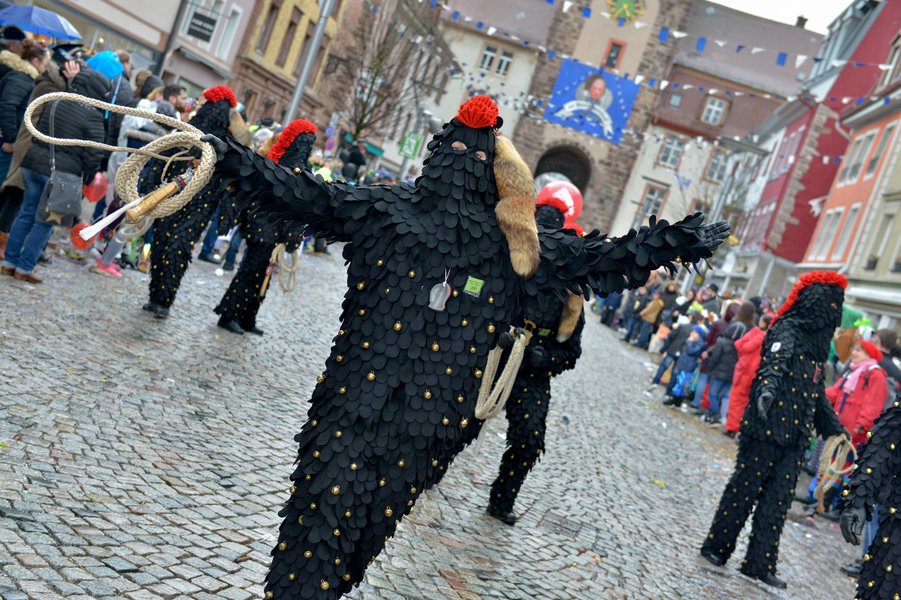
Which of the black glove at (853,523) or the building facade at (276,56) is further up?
the building facade at (276,56)

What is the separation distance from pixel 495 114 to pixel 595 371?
49.6ft

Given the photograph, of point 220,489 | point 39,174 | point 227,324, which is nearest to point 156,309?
point 227,324

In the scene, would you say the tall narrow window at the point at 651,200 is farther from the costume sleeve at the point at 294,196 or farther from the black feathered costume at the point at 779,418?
the costume sleeve at the point at 294,196

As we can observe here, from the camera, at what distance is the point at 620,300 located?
3194cm

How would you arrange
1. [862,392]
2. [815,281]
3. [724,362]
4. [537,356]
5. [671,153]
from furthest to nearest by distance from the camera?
[671,153]
[724,362]
[862,392]
[815,281]
[537,356]

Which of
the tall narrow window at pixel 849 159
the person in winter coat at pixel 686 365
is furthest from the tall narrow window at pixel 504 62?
the person in winter coat at pixel 686 365

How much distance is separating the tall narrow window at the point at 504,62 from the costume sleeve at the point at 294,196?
56048 millimetres

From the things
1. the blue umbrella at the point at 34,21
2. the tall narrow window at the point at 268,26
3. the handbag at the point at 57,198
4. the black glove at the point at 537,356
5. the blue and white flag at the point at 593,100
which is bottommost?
the handbag at the point at 57,198

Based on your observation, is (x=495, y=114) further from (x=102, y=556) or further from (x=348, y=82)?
(x=348, y=82)

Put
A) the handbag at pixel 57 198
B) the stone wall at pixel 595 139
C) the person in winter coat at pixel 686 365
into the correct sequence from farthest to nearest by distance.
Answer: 1. the stone wall at pixel 595 139
2. the person in winter coat at pixel 686 365
3. the handbag at pixel 57 198

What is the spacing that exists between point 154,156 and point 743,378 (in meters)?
8.65

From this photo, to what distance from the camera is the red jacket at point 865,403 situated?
36.6 feet

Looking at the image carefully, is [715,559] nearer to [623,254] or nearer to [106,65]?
[623,254]

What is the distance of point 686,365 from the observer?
18.2m
